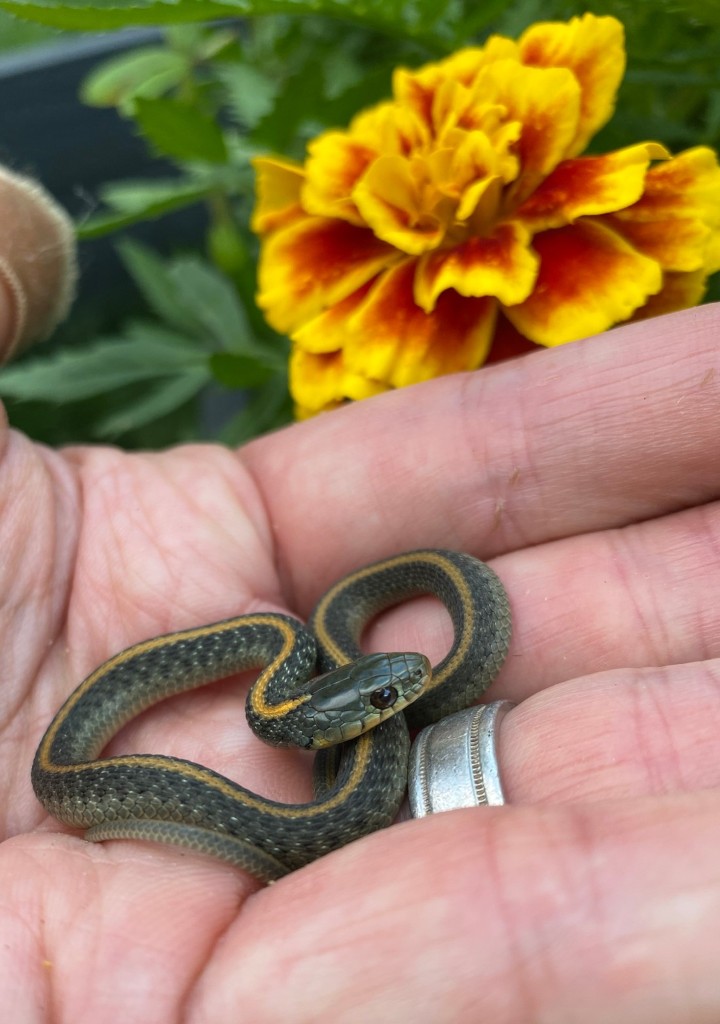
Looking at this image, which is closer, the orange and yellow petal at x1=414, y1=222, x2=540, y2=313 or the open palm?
the open palm

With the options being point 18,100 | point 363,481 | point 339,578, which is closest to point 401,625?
point 339,578

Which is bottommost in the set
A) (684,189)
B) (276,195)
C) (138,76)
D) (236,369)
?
(236,369)

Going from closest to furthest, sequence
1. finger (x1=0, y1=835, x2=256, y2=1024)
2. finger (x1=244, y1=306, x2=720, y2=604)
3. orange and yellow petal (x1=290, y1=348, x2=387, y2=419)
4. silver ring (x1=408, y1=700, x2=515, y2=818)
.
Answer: finger (x1=0, y1=835, x2=256, y2=1024), silver ring (x1=408, y1=700, x2=515, y2=818), orange and yellow petal (x1=290, y1=348, x2=387, y2=419), finger (x1=244, y1=306, x2=720, y2=604)

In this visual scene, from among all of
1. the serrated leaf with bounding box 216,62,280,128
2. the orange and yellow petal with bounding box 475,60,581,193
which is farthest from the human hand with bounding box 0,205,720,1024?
the serrated leaf with bounding box 216,62,280,128

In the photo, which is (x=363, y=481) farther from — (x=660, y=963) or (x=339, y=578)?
(x=660, y=963)

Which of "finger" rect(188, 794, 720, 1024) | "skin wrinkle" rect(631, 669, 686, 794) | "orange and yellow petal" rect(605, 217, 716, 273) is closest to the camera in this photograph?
"finger" rect(188, 794, 720, 1024)

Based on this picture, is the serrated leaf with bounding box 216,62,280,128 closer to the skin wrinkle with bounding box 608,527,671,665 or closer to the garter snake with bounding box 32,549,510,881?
the garter snake with bounding box 32,549,510,881

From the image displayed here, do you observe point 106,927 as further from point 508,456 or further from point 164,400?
point 164,400

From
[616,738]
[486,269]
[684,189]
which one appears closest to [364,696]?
[616,738]
